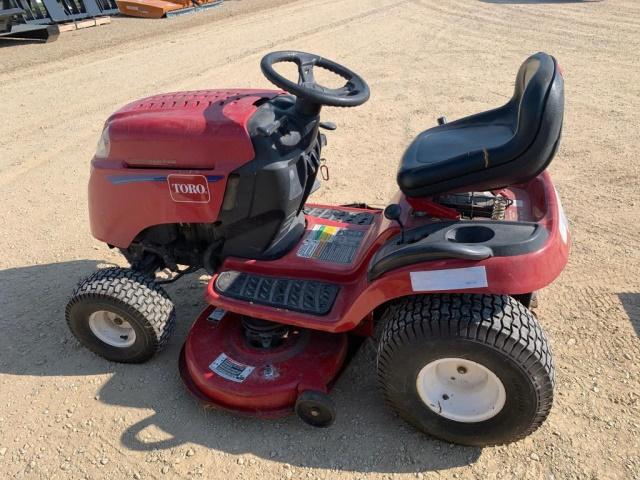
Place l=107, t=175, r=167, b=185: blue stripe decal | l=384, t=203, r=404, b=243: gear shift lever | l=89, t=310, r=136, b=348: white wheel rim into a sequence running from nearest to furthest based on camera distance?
l=384, t=203, r=404, b=243: gear shift lever
l=107, t=175, r=167, b=185: blue stripe decal
l=89, t=310, r=136, b=348: white wheel rim

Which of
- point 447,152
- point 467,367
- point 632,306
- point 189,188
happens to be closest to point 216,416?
point 189,188

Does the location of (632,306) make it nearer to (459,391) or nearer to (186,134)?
(459,391)

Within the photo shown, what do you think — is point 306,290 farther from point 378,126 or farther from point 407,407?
point 378,126

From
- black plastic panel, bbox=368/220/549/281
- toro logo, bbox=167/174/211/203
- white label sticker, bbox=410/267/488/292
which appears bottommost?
white label sticker, bbox=410/267/488/292

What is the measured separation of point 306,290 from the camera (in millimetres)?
2572

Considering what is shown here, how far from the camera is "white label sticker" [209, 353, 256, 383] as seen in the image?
2.53m

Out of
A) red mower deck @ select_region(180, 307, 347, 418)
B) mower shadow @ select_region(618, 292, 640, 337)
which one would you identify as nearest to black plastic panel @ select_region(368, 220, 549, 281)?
red mower deck @ select_region(180, 307, 347, 418)

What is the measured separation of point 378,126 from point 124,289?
3.79 meters

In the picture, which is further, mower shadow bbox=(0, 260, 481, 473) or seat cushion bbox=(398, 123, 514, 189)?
mower shadow bbox=(0, 260, 481, 473)

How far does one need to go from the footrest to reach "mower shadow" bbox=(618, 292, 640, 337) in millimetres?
1682

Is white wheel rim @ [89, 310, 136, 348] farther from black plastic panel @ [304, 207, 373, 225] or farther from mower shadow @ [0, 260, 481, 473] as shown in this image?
black plastic panel @ [304, 207, 373, 225]

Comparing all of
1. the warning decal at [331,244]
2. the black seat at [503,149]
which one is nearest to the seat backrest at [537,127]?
the black seat at [503,149]

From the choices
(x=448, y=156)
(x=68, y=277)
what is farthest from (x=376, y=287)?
(x=68, y=277)

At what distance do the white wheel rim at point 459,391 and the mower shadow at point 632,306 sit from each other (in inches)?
46.9
